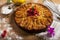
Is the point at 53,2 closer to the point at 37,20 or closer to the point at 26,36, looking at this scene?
the point at 37,20

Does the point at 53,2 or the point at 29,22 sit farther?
the point at 53,2

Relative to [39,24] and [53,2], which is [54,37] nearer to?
[39,24]

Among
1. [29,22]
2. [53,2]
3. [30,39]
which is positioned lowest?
[30,39]

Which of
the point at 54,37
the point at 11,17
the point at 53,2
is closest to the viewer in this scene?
the point at 54,37

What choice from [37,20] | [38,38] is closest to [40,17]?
[37,20]

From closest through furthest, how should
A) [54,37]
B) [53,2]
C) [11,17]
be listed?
[54,37]
[11,17]
[53,2]

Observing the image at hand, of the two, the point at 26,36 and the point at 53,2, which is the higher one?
the point at 53,2

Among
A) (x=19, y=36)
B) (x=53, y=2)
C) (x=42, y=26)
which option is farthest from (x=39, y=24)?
(x=53, y=2)
